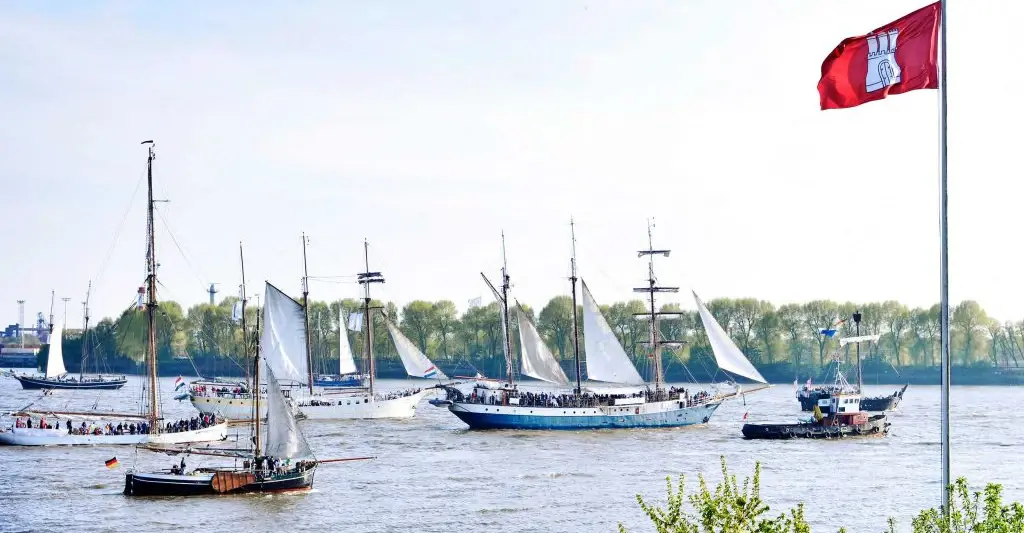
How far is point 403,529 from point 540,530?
531 cm

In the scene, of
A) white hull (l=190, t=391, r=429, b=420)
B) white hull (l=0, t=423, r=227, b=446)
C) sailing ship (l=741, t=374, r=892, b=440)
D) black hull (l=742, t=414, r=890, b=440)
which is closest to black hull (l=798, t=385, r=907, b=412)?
sailing ship (l=741, t=374, r=892, b=440)

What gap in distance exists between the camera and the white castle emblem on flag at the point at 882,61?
2491cm

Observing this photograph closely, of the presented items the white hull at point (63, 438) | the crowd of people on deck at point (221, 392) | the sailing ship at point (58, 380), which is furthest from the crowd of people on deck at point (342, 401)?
the sailing ship at point (58, 380)

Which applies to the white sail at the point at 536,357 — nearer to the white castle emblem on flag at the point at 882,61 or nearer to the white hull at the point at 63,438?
the white hull at the point at 63,438

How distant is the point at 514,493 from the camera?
58.5 meters

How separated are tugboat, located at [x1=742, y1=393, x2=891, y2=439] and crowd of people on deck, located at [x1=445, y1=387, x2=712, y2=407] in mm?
10788

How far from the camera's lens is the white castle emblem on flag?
24906 millimetres

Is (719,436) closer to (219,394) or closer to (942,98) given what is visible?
(219,394)

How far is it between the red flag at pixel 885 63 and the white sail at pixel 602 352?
7373 cm

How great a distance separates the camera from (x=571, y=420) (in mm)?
93938

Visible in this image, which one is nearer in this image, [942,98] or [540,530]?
[942,98]

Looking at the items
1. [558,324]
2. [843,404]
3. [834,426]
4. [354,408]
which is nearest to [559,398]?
[834,426]

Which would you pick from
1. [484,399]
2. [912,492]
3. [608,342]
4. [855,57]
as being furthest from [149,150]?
[855,57]

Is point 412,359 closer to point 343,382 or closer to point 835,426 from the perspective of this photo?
point 835,426
